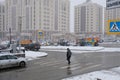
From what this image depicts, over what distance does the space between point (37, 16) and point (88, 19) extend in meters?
39.8

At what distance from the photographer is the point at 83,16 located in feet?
513

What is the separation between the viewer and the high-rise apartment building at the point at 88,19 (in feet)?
500

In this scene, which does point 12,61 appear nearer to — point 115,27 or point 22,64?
point 22,64

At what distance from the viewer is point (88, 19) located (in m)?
154

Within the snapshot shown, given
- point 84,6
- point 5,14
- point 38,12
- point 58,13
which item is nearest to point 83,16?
point 84,6

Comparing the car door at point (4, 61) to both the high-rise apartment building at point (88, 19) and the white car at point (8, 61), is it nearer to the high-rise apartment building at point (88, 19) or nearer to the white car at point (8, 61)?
the white car at point (8, 61)

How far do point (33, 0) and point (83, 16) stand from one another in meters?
41.2

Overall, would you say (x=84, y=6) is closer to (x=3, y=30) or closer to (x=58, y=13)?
(x=58, y=13)

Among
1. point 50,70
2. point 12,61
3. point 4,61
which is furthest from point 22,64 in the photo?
A: point 50,70

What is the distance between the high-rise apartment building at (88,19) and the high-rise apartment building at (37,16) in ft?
31.0

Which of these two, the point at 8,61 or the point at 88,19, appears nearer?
the point at 8,61

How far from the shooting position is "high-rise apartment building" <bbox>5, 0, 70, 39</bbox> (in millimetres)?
137125

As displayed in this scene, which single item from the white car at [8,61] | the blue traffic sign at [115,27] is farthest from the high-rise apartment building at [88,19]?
the blue traffic sign at [115,27]

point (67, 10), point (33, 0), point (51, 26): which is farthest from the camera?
point (67, 10)
